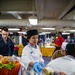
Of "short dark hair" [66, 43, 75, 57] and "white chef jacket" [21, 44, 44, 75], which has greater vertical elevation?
"short dark hair" [66, 43, 75, 57]

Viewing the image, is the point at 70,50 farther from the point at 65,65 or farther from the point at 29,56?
the point at 29,56

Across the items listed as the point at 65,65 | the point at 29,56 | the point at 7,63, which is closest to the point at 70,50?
the point at 65,65

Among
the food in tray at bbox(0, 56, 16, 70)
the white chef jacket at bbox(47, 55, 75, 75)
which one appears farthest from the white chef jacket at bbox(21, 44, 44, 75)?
the white chef jacket at bbox(47, 55, 75, 75)

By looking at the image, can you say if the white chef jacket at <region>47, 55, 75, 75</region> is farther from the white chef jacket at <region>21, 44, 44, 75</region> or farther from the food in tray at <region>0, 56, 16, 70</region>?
the food in tray at <region>0, 56, 16, 70</region>

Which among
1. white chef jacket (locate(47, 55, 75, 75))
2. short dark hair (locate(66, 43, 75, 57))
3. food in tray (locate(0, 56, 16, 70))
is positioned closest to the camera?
white chef jacket (locate(47, 55, 75, 75))

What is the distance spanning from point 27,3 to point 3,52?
2558mm

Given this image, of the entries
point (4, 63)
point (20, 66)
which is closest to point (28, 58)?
point (20, 66)

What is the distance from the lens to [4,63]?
7.82 ft

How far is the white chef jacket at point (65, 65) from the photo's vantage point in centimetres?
148

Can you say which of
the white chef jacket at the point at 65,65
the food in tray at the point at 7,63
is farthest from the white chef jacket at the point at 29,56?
the white chef jacket at the point at 65,65

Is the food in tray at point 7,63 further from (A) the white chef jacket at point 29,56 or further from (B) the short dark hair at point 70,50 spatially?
(B) the short dark hair at point 70,50

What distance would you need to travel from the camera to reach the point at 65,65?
4.93 ft

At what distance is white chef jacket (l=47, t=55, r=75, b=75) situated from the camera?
1.48 metres

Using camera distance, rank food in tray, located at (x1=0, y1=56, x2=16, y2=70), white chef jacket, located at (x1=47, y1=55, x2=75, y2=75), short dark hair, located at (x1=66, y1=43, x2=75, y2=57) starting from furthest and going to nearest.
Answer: food in tray, located at (x1=0, y1=56, x2=16, y2=70)
short dark hair, located at (x1=66, y1=43, x2=75, y2=57)
white chef jacket, located at (x1=47, y1=55, x2=75, y2=75)
